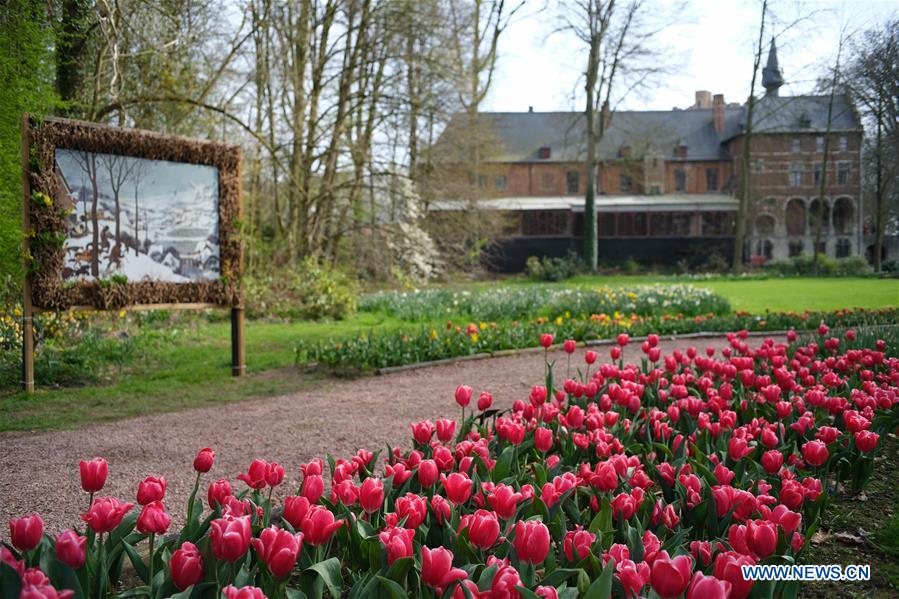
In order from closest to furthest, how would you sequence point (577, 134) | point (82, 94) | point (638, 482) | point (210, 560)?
point (210, 560), point (638, 482), point (82, 94), point (577, 134)

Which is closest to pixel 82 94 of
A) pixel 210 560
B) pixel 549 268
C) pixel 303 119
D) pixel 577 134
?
pixel 303 119

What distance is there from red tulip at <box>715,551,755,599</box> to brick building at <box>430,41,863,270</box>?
2738 centimetres

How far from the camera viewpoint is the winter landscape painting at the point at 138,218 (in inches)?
276

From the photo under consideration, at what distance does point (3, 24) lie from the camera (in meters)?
6.55

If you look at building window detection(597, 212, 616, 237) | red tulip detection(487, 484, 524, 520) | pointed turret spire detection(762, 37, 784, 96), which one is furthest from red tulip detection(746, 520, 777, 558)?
building window detection(597, 212, 616, 237)

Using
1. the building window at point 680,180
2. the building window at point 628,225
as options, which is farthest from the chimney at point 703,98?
the building window at point 628,225

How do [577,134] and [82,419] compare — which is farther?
[577,134]

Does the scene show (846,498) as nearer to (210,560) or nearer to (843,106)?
(210,560)

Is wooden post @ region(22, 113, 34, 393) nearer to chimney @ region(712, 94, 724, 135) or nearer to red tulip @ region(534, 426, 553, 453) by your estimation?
red tulip @ region(534, 426, 553, 453)

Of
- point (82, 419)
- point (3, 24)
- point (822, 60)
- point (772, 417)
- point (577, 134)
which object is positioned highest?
point (577, 134)

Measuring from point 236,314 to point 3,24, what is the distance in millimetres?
3441

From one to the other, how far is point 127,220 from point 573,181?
3900 centimetres

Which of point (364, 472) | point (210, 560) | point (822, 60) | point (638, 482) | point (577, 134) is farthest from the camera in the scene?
point (577, 134)

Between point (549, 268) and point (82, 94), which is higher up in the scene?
point (82, 94)
